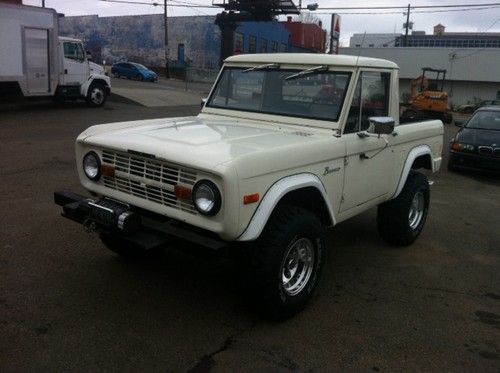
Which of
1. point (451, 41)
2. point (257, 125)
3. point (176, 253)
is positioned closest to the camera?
point (257, 125)

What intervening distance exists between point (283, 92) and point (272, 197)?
1.63 metres

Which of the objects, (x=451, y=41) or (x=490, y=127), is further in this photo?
(x=451, y=41)

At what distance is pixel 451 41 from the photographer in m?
75.5

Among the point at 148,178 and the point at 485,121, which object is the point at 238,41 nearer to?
the point at 485,121

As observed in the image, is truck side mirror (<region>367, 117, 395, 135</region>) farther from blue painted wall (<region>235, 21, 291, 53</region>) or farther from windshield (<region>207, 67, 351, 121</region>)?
blue painted wall (<region>235, 21, 291, 53</region>)

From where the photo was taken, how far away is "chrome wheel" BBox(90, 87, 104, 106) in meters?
19.3

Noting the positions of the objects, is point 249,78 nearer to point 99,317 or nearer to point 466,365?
A: point 99,317

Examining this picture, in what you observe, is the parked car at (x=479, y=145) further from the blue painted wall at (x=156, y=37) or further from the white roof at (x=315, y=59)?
the blue painted wall at (x=156, y=37)

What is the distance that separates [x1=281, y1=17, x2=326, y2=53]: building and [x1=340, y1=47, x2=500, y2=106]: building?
17322 millimetres

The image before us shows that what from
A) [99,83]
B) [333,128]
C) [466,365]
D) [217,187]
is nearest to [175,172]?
[217,187]

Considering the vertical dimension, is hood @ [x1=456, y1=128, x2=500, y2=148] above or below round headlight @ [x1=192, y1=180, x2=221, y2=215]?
below

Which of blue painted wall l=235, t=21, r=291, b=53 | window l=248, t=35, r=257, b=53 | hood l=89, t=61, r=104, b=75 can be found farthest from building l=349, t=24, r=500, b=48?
hood l=89, t=61, r=104, b=75

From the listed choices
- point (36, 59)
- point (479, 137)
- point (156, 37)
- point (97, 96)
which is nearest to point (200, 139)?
point (479, 137)

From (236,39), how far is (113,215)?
158 ft
